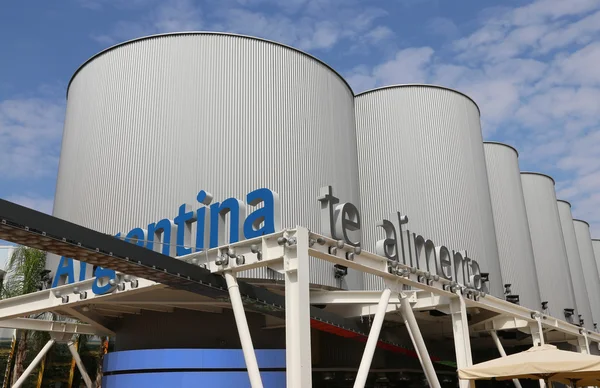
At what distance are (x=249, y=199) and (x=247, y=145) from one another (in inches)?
312

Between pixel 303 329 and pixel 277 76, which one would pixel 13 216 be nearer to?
pixel 303 329

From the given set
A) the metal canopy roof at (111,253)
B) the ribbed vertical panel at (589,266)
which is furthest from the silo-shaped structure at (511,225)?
the metal canopy roof at (111,253)

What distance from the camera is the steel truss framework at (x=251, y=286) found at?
13.2 meters

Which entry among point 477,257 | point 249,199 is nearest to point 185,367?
point 249,199

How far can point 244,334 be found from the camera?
47.4ft

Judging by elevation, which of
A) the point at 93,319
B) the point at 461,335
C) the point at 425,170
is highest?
the point at 425,170

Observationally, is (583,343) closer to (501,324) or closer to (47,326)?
(501,324)

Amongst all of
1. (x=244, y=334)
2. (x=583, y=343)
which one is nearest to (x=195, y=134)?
(x=244, y=334)

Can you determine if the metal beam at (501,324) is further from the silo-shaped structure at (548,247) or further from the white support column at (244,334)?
the silo-shaped structure at (548,247)

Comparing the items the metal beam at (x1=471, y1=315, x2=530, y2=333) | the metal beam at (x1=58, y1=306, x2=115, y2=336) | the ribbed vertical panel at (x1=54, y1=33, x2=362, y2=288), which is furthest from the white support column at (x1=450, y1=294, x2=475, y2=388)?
the metal beam at (x1=58, y1=306, x2=115, y2=336)

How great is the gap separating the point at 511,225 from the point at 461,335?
23.6m

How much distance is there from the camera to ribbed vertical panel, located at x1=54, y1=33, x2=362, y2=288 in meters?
24.6

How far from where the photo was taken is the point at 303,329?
539 inches

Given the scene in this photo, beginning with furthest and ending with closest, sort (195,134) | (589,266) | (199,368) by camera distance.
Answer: (589,266) → (195,134) → (199,368)
